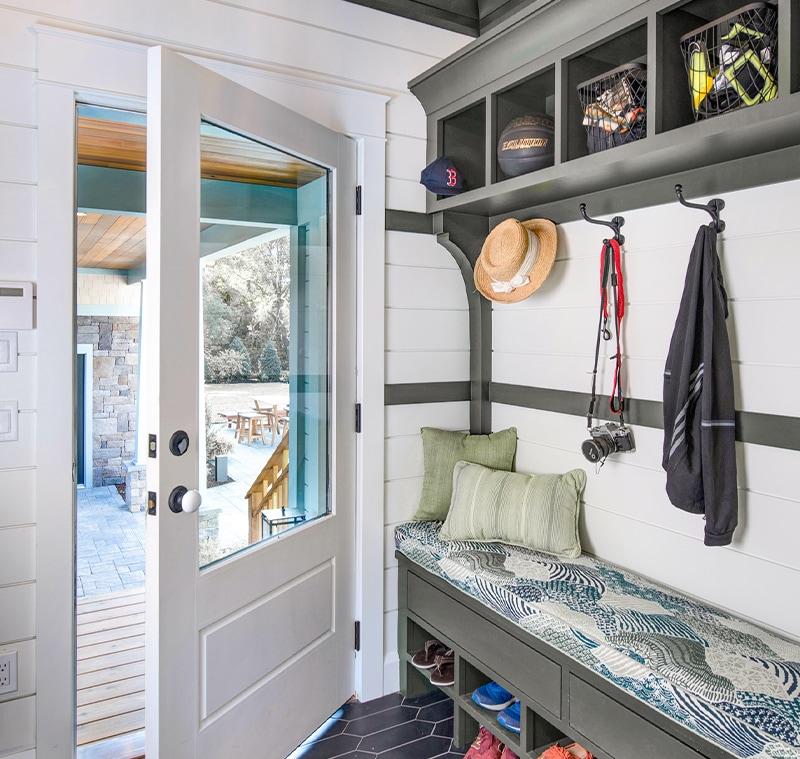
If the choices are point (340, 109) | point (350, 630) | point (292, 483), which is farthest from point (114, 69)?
point (350, 630)

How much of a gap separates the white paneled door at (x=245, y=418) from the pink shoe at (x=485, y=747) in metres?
0.55

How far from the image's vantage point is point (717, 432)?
1681mm

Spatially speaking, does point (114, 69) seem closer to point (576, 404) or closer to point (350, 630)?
point (576, 404)

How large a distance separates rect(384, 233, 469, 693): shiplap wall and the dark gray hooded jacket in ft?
3.52

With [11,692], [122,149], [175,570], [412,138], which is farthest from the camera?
[122,149]

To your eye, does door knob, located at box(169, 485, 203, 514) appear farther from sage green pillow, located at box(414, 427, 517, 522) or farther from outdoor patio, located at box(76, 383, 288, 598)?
sage green pillow, located at box(414, 427, 517, 522)

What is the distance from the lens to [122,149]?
9.78 ft

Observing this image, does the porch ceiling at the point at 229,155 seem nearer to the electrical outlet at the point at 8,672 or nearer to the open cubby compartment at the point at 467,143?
the open cubby compartment at the point at 467,143

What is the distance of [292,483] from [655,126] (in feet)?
4.95

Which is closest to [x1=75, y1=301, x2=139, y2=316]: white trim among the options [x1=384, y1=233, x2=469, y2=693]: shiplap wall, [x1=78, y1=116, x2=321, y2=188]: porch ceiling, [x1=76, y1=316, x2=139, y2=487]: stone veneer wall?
[x1=76, y1=316, x2=139, y2=487]: stone veneer wall

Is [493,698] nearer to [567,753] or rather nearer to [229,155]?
[567,753]

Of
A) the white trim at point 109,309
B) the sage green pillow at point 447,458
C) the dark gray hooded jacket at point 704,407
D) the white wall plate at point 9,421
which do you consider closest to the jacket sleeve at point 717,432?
the dark gray hooded jacket at point 704,407

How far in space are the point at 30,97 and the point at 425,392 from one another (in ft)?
5.29

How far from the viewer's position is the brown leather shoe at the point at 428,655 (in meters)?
2.45
